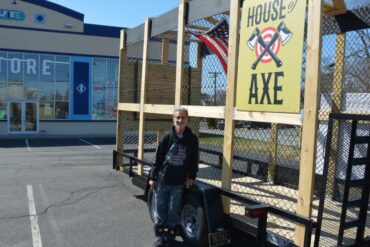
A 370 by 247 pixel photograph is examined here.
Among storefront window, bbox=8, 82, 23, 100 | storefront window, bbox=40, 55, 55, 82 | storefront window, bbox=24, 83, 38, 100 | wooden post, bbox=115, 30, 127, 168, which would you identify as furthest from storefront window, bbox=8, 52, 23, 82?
wooden post, bbox=115, 30, 127, 168

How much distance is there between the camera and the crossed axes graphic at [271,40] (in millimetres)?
3812

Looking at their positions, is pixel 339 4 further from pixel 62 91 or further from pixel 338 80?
pixel 62 91

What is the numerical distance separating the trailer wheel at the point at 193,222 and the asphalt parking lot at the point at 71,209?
0.54m

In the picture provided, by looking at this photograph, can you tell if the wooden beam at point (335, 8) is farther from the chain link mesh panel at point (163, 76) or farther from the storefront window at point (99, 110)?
the storefront window at point (99, 110)

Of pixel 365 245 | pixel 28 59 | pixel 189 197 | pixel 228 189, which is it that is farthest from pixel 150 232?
pixel 28 59

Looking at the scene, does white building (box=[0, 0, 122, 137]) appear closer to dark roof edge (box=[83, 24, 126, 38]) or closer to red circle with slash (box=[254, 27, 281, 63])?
dark roof edge (box=[83, 24, 126, 38])

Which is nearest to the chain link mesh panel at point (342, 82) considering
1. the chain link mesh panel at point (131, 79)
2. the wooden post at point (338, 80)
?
the wooden post at point (338, 80)

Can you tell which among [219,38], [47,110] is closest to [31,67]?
[47,110]

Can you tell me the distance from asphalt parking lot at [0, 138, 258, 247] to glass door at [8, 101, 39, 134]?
16206 mm

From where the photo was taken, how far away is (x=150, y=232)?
5.48 m

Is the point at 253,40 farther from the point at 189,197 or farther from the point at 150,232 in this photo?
the point at 150,232

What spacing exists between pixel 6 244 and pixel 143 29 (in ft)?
14.0

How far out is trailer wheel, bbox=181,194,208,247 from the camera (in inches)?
177

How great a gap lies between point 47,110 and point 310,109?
25.2m
